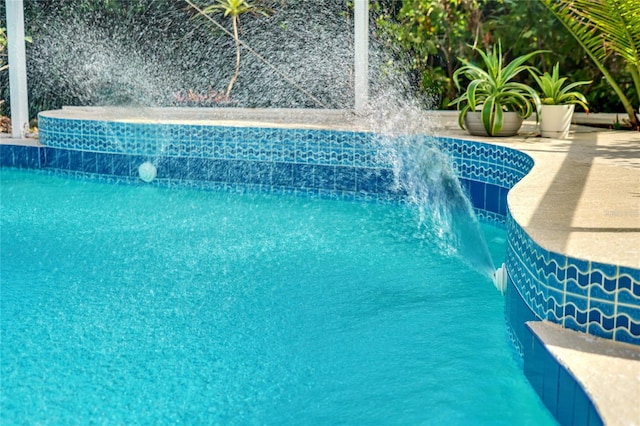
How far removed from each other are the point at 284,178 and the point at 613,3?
2.89 m

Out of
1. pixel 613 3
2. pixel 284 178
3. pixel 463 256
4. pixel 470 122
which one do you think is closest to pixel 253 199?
pixel 284 178

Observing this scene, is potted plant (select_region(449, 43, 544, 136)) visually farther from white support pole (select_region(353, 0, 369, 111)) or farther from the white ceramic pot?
white support pole (select_region(353, 0, 369, 111))

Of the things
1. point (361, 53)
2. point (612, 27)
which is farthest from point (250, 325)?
point (361, 53)

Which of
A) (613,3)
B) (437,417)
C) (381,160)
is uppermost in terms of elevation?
(613,3)

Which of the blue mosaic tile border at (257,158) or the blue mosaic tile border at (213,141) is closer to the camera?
the blue mosaic tile border at (257,158)

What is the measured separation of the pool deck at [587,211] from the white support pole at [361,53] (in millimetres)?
532

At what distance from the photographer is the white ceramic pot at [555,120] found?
6.29 m

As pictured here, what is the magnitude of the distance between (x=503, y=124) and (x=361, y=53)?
2120 millimetres

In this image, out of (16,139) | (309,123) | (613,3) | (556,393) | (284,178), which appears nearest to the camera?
(556,393)

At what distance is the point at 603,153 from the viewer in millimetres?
5320

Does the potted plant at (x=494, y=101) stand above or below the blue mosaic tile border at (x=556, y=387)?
above

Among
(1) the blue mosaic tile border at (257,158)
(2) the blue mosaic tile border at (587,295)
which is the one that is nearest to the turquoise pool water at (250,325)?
(2) the blue mosaic tile border at (587,295)

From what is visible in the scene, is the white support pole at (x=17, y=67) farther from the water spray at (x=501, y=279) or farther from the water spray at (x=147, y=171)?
the water spray at (x=501, y=279)

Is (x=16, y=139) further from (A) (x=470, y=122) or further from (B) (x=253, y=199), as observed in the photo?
(A) (x=470, y=122)
